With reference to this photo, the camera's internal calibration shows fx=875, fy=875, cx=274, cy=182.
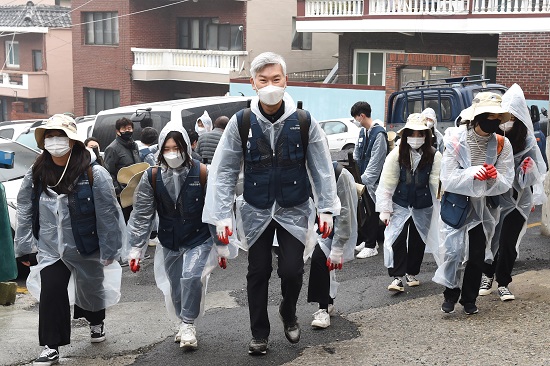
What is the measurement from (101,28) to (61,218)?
28.5m

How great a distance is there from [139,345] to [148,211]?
1.07 m

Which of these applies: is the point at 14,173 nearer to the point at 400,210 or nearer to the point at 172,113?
the point at 172,113

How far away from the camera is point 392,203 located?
8281 millimetres

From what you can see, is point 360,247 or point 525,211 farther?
point 360,247

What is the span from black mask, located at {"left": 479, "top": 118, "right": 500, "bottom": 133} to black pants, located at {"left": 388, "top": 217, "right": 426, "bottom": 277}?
160 cm

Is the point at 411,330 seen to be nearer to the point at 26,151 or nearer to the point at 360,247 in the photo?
the point at 360,247

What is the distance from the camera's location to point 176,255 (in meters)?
6.71

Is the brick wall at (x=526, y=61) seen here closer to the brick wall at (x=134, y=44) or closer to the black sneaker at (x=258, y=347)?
the brick wall at (x=134, y=44)

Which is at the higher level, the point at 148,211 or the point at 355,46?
the point at 355,46

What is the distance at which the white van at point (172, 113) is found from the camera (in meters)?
14.1

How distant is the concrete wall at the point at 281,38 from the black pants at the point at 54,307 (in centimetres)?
2430

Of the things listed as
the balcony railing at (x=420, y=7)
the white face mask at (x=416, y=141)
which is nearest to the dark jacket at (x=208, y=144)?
the white face mask at (x=416, y=141)

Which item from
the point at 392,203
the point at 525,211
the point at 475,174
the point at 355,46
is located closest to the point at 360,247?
the point at 392,203

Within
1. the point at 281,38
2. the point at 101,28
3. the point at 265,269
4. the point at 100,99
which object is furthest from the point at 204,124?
the point at 100,99
